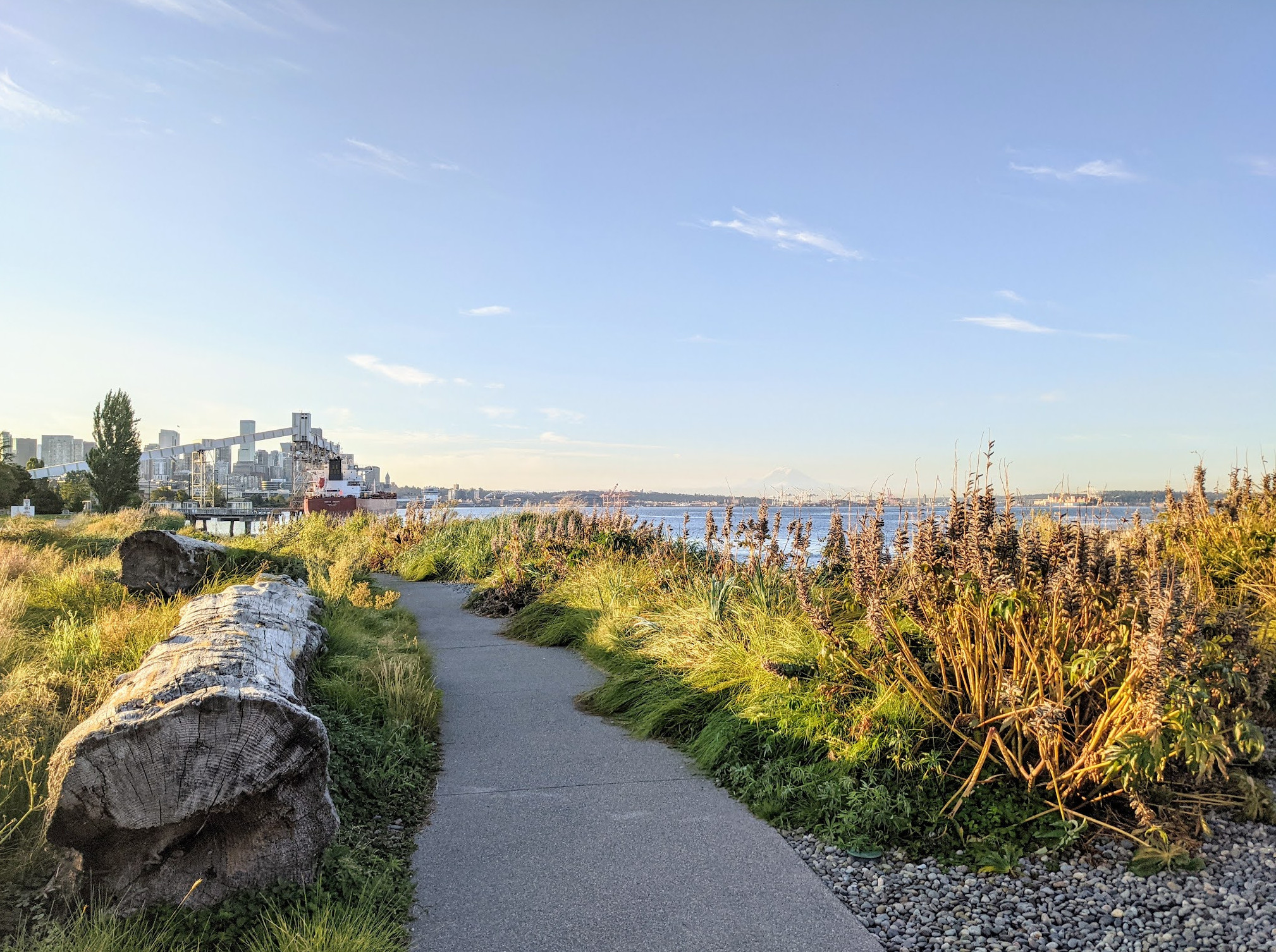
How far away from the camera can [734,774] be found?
4.35 metres

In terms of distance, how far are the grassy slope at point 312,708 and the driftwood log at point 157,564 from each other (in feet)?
0.87

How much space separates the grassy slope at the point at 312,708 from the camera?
Result: 106 inches

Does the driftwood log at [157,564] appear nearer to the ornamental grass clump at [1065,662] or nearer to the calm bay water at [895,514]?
the calm bay water at [895,514]

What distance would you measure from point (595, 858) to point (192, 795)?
1.69 m

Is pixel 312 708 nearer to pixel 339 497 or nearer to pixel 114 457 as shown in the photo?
pixel 339 497

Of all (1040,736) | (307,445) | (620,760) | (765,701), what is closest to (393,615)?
(620,760)

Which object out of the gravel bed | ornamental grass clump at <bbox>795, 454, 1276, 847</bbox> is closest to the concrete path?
the gravel bed

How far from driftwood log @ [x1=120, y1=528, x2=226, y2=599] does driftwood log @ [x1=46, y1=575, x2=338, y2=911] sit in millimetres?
6574

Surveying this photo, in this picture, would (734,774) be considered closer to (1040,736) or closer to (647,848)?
(647,848)

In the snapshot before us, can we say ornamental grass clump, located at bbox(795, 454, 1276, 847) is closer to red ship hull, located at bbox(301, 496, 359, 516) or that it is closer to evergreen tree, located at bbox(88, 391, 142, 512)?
red ship hull, located at bbox(301, 496, 359, 516)

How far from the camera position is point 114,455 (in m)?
35.7

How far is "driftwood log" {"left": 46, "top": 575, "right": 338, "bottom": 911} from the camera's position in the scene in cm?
283

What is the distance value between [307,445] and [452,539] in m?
25.6

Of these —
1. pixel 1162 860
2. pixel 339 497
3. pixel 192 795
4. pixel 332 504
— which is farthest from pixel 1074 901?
pixel 339 497
